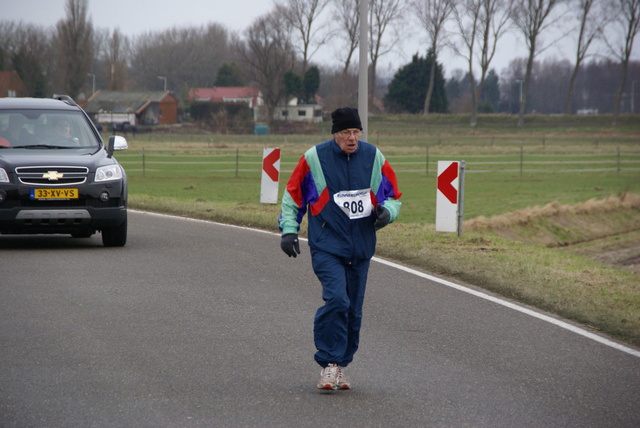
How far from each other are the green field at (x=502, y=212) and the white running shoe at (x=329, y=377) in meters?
2.72

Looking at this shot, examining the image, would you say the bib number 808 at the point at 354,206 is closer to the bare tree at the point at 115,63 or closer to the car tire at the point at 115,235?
the car tire at the point at 115,235

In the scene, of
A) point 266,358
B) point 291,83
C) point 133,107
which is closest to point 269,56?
point 291,83

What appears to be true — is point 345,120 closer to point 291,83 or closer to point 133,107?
point 291,83

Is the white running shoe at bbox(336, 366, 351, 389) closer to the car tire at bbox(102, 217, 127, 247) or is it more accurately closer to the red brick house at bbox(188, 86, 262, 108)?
the car tire at bbox(102, 217, 127, 247)

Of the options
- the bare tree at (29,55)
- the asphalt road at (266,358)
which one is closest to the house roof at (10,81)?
the bare tree at (29,55)

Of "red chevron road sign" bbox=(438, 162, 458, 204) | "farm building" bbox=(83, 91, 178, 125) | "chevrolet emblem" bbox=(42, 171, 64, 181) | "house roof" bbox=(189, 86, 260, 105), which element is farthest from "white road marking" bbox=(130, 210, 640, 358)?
"house roof" bbox=(189, 86, 260, 105)

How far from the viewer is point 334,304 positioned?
5.25 metres

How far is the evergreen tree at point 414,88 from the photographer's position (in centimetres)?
9606

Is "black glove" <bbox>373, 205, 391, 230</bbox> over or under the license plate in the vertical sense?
over

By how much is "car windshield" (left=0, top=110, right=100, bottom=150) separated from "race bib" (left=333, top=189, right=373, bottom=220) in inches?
Result: 286

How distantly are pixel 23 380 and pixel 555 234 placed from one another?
15993 millimetres

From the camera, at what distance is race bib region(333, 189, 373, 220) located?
5297mm

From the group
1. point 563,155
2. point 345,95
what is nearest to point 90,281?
point 563,155

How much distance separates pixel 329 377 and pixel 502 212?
16756 mm
